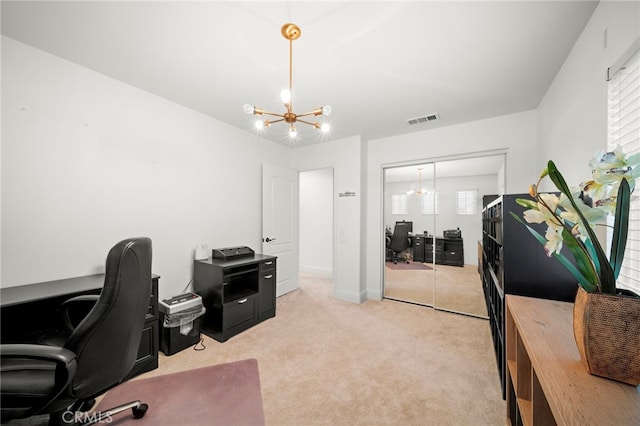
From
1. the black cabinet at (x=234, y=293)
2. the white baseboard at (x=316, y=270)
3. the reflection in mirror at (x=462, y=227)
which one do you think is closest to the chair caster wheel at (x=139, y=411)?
the black cabinet at (x=234, y=293)

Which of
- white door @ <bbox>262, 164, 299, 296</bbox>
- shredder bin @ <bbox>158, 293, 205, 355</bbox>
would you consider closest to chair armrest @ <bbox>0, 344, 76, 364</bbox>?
shredder bin @ <bbox>158, 293, 205, 355</bbox>

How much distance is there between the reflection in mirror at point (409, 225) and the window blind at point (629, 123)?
2.48m

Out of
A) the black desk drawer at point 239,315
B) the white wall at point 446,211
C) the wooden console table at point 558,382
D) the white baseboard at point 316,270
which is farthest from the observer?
the white baseboard at point 316,270

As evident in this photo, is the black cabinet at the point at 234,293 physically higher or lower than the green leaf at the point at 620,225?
lower

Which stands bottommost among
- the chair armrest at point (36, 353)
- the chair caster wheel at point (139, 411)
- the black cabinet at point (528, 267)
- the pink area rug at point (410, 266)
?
the chair caster wheel at point (139, 411)

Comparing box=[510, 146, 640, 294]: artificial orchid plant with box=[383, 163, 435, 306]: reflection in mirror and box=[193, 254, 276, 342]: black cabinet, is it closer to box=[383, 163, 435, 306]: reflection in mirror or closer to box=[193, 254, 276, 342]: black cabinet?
box=[193, 254, 276, 342]: black cabinet

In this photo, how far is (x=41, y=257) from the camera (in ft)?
6.46

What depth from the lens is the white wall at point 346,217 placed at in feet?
13.1

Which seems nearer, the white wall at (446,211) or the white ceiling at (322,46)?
the white ceiling at (322,46)

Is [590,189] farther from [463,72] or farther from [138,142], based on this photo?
[138,142]

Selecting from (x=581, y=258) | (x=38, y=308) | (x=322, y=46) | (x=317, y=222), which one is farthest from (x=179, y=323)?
(x=317, y=222)

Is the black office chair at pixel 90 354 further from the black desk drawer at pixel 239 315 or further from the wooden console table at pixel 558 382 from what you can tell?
the wooden console table at pixel 558 382

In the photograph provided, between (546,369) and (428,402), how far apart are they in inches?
54.5

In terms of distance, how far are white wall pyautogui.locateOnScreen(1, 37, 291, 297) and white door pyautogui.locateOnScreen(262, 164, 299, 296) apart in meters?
0.72
